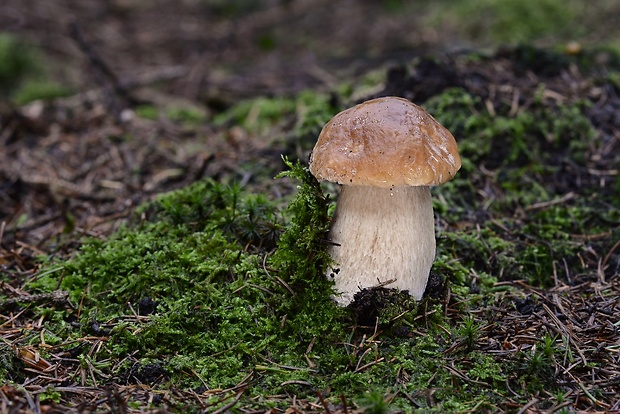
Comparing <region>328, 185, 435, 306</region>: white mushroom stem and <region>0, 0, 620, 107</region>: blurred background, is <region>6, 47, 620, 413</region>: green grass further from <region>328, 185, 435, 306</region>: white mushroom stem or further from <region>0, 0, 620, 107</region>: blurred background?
<region>0, 0, 620, 107</region>: blurred background

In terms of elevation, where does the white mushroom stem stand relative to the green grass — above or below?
above

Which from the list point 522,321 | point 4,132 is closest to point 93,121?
point 4,132

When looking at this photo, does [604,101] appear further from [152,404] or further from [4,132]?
[4,132]

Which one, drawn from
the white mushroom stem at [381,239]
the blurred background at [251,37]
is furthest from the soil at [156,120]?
the white mushroom stem at [381,239]

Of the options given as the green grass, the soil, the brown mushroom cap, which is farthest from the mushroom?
the soil

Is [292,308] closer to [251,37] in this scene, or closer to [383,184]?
[383,184]
